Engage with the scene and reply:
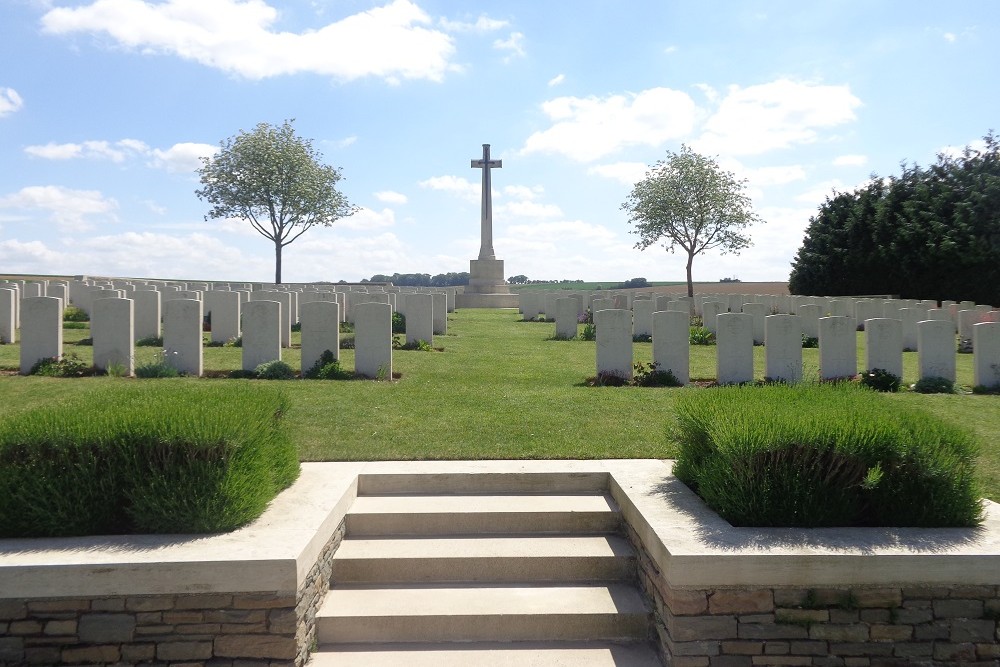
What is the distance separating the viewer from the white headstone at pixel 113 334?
1022 cm

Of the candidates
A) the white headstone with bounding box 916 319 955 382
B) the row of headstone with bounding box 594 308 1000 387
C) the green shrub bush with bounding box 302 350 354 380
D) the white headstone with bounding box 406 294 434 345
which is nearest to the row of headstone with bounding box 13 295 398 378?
the green shrub bush with bounding box 302 350 354 380

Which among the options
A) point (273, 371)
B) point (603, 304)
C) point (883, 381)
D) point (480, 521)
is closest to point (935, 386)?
point (883, 381)

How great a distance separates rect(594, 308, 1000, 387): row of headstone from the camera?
10.2 m

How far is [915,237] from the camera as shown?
27594 mm

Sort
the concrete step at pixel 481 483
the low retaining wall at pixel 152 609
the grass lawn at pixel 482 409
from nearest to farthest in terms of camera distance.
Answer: the low retaining wall at pixel 152 609, the concrete step at pixel 481 483, the grass lawn at pixel 482 409

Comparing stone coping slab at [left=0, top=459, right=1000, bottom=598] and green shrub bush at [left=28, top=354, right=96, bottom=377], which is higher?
green shrub bush at [left=28, top=354, right=96, bottom=377]

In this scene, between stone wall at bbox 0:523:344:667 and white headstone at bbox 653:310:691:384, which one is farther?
white headstone at bbox 653:310:691:384

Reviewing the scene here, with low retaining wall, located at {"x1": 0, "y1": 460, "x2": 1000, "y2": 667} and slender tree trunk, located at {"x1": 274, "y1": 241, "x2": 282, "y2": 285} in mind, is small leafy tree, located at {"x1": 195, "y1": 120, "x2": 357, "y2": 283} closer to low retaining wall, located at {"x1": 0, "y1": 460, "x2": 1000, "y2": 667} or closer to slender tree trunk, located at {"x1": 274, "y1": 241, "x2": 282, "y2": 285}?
slender tree trunk, located at {"x1": 274, "y1": 241, "x2": 282, "y2": 285}

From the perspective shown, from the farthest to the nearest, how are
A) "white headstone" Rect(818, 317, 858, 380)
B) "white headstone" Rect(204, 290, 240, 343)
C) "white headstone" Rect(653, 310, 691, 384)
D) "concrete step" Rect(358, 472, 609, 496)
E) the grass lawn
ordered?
"white headstone" Rect(204, 290, 240, 343) → "white headstone" Rect(653, 310, 691, 384) → "white headstone" Rect(818, 317, 858, 380) → the grass lawn → "concrete step" Rect(358, 472, 609, 496)

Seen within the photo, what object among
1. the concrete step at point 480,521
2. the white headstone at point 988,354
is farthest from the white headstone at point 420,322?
the concrete step at point 480,521

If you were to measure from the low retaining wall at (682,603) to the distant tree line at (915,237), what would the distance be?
2526 centimetres

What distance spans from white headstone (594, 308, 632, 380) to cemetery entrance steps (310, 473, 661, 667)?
520 centimetres

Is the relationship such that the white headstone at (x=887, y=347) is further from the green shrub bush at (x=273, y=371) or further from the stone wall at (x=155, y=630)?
the stone wall at (x=155, y=630)

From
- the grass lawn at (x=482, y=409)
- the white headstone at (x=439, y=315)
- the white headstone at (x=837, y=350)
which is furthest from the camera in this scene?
the white headstone at (x=439, y=315)
